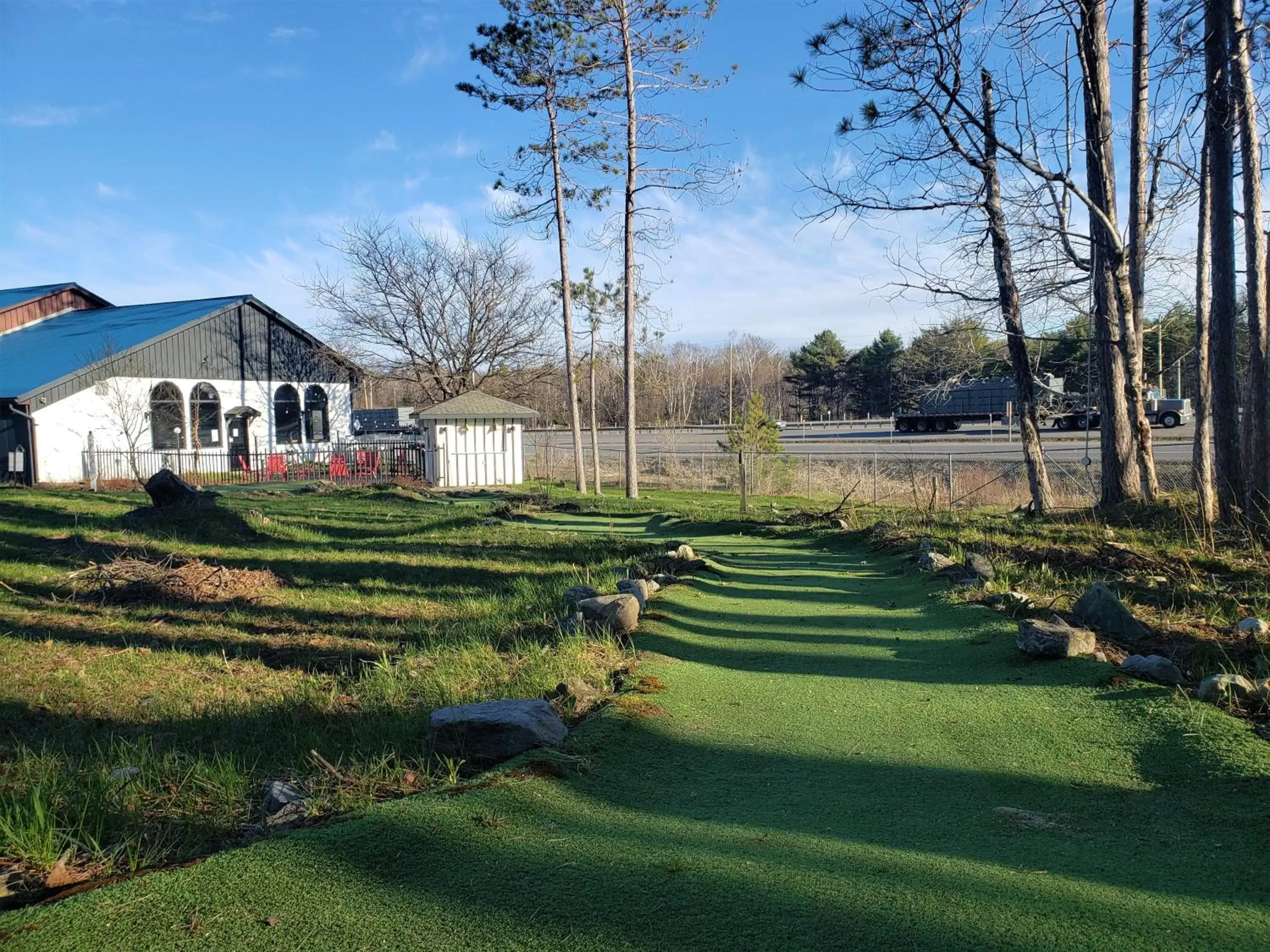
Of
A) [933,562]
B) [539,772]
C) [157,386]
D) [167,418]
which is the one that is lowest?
[539,772]

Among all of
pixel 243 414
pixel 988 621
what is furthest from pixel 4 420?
pixel 988 621

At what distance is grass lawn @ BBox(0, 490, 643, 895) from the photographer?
3.94 m

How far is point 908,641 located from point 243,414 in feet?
112

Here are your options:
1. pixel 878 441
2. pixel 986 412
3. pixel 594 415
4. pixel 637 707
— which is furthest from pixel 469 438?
pixel 986 412

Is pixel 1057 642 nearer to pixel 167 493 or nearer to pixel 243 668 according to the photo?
pixel 243 668

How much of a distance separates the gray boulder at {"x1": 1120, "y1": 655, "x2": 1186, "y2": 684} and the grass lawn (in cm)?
326

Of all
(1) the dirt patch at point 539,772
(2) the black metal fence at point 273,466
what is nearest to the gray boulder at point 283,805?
(1) the dirt patch at point 539,772

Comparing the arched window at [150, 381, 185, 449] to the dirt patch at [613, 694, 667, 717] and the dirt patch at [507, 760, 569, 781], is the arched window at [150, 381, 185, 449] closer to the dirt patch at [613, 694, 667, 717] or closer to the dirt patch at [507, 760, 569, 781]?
the dirt patch at [613, 694, 667, 717]

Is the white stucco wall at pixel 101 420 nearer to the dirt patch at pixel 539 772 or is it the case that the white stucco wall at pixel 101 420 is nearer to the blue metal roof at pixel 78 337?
the blue metal roof at pixel 78 337

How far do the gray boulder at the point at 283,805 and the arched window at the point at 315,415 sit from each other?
36184 mm

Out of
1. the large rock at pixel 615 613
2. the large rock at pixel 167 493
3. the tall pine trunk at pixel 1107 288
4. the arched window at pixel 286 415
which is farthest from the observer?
the arched window at pixel 286 415

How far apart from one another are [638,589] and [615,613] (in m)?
1.25

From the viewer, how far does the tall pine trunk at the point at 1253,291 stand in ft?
33.5

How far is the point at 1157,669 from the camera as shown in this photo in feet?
16.9
